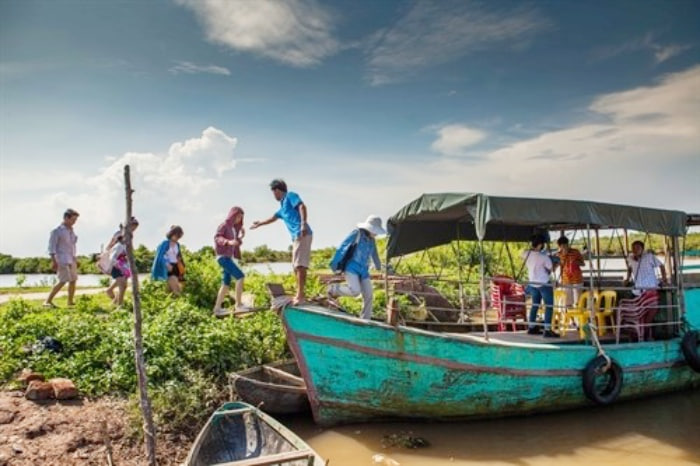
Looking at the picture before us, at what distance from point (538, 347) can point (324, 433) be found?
3.14 metres

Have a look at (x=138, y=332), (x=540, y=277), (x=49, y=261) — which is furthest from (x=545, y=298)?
(x=49, y=261)

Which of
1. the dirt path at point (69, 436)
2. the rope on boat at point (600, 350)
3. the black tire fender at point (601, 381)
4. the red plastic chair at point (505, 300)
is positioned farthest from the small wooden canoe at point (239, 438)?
the red plastic chair at point (505, 300)

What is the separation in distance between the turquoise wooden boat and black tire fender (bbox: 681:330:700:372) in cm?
3

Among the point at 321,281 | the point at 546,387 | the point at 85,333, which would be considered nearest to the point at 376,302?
the point at 321,281

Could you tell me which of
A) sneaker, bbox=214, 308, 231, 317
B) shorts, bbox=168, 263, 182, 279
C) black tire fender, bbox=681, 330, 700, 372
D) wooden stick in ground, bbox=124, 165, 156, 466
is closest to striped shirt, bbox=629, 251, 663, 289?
black tire fender, bbox=681, 330, 700, 372

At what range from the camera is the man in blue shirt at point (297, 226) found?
7.52 meters

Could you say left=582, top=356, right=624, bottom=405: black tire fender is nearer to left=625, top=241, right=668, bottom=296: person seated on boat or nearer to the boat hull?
the boat hull

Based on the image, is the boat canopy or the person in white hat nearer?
the boat canopy

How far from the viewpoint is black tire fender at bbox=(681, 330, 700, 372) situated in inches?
344

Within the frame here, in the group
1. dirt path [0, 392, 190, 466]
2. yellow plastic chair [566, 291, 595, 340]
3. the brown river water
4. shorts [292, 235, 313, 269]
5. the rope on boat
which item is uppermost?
shorts [292, 235, 313, 269]

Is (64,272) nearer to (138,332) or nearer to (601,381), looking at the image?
(138,332)

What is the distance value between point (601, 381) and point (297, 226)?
501 centimetres

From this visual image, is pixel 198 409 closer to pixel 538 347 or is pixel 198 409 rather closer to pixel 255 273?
pixel 538 347

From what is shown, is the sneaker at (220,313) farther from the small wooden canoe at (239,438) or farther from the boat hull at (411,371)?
the small wooden canoe at (239,438)
